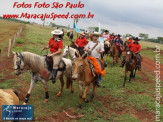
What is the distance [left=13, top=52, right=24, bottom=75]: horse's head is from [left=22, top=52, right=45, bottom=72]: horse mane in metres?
0.14

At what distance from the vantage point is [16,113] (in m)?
4.81

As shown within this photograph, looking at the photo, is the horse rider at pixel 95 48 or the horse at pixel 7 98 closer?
the horse at pixel 7 98

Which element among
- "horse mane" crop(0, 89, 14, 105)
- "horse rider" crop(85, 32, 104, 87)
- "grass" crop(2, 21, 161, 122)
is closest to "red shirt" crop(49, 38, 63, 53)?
"horse rider" crop(85, 32, 104, 87)

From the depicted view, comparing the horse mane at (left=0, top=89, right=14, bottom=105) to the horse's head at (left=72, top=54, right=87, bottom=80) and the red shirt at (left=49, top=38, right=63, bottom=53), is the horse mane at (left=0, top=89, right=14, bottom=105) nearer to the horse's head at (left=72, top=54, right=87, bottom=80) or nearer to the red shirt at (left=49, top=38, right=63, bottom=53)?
the horse's head at (left=72, top=54, right=87, bottom=80)

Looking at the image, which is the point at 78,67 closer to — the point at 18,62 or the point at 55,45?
the point at 55,45

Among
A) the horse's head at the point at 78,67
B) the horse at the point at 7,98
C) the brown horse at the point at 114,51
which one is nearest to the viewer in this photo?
the horse at the point at 7,98

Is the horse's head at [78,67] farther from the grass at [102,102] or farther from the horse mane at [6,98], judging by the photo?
the horse mane at [6,98]

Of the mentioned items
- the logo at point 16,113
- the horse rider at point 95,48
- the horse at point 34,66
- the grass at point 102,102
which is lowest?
the grass at point 102,102

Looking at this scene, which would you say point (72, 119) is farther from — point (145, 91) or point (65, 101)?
point (145, 91)

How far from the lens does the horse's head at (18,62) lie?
5.74 metres

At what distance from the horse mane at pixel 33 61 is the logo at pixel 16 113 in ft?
5.48

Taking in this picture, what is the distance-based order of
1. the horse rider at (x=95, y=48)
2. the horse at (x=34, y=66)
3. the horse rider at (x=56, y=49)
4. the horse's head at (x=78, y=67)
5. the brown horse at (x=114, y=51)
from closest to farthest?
the horse's head at (x=78, y=67) < the horse at (x=34, y=66) < the horse rider at (x=56, y=49) < the horse rider at (x=95, y=48) < the brown horse at (x=114, y=51)

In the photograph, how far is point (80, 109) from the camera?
255 inches

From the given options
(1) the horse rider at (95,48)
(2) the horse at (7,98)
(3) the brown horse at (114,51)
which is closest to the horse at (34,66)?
(2) the horse at (7,98)
